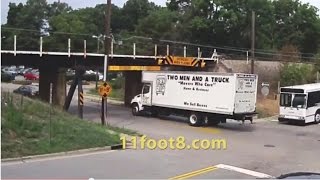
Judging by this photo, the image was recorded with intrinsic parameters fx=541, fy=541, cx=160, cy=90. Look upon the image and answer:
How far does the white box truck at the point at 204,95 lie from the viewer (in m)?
34.5

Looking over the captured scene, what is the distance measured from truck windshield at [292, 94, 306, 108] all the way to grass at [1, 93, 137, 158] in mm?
18493

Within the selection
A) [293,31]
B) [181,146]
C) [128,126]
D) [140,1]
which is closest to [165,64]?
[128,126]

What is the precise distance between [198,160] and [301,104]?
20235 mm

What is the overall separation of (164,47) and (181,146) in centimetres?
4726

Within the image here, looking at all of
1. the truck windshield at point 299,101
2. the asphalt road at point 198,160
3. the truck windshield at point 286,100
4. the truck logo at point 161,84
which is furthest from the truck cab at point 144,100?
the truck windshield at point 299,101

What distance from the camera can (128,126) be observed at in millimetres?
34250

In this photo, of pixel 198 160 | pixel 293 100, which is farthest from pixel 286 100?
pixel 198 160

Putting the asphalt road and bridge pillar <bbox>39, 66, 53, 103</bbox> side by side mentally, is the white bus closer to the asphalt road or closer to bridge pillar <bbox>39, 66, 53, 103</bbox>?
the asphalt road

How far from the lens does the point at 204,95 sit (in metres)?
35.8

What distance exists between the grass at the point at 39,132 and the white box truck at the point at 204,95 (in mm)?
11411

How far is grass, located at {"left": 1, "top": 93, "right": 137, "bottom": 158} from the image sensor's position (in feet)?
67.2

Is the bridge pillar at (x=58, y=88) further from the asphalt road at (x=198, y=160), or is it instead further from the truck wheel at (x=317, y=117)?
the truck wheel at (x=317, y=117)

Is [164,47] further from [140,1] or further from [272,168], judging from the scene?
[140,1]

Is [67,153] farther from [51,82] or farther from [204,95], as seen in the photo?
[51,82]
